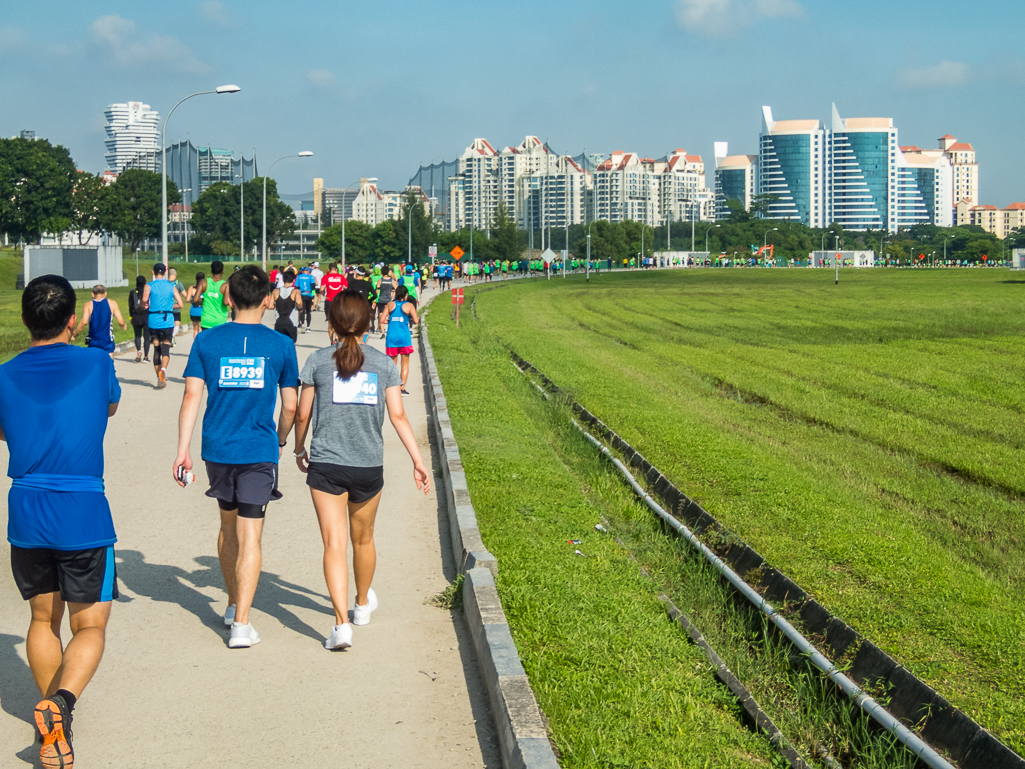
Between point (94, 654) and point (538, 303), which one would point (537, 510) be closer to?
point (94, 654)

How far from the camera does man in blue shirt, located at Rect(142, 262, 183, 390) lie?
679 inches

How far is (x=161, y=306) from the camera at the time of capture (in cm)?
1727

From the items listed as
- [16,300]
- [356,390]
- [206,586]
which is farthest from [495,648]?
[16,300]

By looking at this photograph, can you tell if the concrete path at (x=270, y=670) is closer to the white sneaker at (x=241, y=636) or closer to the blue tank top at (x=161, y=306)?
the white sneaker at (x=241, y=636)

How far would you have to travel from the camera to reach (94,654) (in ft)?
15.1

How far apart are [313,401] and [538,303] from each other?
Answer: 4777cm

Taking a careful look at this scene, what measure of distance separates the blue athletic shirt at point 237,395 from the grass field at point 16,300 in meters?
14.4

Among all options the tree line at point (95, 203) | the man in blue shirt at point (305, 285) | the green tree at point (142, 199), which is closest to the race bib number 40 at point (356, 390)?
the man in blue shirt at point (305, 285)

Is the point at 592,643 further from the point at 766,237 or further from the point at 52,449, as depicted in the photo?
the point at 766,237

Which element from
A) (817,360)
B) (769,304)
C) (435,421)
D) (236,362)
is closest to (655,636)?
(236,362)

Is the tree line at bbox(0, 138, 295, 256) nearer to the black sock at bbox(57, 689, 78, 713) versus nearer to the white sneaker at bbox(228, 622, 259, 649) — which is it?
the white sneaker at bbox(228, 622, 259, 649)

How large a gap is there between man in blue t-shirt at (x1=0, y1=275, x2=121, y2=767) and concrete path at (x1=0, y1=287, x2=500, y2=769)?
1.39 feet

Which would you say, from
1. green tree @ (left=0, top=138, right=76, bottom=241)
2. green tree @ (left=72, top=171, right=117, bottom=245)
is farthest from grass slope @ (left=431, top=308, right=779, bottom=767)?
green tree @ (left=72, top=171, right=117, bottom=245)

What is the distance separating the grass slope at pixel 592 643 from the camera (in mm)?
4664
